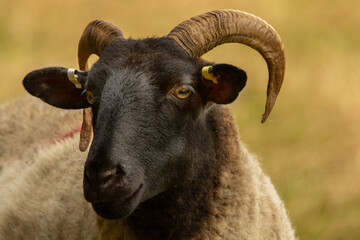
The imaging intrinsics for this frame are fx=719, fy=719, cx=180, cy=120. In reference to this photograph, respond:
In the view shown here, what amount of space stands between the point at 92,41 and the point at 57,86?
445 mm

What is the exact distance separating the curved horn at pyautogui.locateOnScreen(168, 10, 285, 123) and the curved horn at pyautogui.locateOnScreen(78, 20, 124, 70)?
509mm

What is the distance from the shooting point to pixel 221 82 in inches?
197

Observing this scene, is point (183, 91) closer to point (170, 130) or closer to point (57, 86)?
point (170, 130)

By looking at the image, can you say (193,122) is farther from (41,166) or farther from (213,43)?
(41,166)

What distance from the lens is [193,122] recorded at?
5004mm

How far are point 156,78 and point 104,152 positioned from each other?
2.18ft

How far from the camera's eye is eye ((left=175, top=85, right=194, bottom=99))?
15.8 ft

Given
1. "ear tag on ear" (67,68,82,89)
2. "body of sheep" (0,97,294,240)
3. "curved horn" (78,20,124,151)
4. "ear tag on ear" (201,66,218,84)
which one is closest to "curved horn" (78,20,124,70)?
"curved horn" (78,20,124,151)

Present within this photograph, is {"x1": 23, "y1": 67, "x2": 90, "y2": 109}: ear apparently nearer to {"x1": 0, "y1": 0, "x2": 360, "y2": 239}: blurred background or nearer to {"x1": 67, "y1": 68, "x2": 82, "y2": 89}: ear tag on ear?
{"x1": 67, "y1": 68, "x2": 82, "y2": 89}: ear tag on ear

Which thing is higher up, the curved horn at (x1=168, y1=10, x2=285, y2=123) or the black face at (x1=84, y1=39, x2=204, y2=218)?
the curved horn at (x1=168, y1=10, x2=285, y2=123)

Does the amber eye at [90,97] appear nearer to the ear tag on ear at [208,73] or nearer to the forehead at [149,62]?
the forehead at [149,62]

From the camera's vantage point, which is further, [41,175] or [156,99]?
[41,175]

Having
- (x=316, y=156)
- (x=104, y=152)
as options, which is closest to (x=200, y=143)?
(x=104, y=152)

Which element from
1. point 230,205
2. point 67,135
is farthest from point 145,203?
point 67,135
